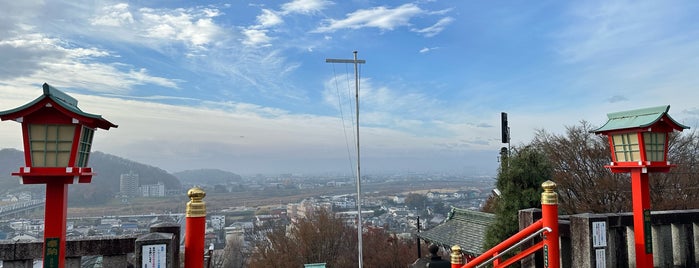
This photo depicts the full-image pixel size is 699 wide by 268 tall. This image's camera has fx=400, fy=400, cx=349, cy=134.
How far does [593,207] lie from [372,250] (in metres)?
16.9

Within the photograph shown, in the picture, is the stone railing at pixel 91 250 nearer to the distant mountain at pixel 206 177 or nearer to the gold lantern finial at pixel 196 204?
the gold lantern finial at pixel 196 204

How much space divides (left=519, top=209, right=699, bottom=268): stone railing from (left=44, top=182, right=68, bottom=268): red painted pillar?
467 centimetres

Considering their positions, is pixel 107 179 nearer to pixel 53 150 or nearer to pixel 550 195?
pixel 53 150

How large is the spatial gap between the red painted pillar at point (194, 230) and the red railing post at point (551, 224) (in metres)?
3.28

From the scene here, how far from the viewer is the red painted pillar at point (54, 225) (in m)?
3.15

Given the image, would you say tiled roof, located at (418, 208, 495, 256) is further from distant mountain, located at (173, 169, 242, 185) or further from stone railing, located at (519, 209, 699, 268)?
distant mountain, located at (173, 169, 242, 185)

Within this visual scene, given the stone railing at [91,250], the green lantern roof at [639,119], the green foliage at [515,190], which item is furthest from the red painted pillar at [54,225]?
the green foliage at [515,190]

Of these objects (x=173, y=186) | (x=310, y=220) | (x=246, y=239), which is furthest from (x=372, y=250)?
(x=173, y=186)

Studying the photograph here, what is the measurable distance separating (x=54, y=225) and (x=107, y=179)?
24594 mm

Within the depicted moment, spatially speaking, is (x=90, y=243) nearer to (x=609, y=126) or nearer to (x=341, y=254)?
(x=609, y=126)

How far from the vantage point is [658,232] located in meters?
4.58

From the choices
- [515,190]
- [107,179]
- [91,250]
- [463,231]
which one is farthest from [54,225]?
[107,179]

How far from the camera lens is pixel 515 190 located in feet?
35.4

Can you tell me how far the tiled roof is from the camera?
1463 centimetres
